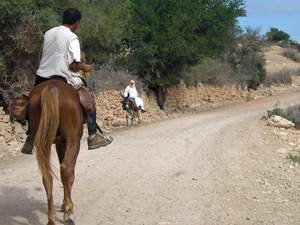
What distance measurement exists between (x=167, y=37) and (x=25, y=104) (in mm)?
16733

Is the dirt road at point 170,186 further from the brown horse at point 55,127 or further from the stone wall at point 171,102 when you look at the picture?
the stone wall at point 171,102

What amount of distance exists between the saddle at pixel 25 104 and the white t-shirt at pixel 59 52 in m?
0.33

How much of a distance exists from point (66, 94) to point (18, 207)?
2.17 meters

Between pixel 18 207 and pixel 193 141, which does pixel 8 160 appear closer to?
pixel 18 207

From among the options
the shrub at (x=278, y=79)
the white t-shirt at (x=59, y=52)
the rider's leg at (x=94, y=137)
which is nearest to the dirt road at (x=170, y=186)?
the rider's leg at (x=94, y=137)

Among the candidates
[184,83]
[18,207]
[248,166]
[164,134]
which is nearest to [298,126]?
[164,134]

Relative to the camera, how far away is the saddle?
197 inches

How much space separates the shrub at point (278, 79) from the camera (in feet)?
128

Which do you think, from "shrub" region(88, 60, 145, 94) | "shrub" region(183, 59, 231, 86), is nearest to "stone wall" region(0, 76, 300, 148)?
"shrub" region(88, 60, 145, 94)

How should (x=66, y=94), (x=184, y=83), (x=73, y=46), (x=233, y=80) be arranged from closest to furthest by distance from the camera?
(x=66, y=94) < (x=73, y=46) < (x=184, y=83) < (x=233, y=80)

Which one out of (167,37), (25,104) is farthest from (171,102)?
(25,104)

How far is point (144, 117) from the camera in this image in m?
19.1

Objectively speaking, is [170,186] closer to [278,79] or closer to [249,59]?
[249,59]

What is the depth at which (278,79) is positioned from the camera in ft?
133
